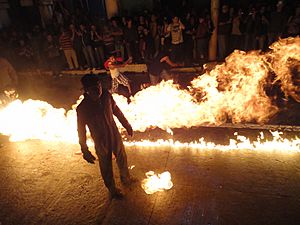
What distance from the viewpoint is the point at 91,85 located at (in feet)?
15.1

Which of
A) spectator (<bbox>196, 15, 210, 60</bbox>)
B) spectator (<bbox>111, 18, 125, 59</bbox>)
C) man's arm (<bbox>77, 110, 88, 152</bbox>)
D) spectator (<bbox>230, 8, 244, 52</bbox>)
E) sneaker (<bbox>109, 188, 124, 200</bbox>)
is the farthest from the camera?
spectator (<bbox>111, 18, 125, 59</bbox>)

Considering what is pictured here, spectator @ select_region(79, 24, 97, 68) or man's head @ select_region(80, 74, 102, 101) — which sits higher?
man's head @ select_region(80, 74, 102, 101)

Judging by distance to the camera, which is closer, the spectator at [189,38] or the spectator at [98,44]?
the spectator at [189,38]

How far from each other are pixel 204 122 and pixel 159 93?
1437 millimetres

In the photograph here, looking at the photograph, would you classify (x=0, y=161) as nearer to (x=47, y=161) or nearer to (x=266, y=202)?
(x=47, y=161)

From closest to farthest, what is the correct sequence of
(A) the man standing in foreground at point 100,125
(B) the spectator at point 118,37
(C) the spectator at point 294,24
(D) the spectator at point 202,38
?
(A) the man standing in foreground at point 100,125, (C) the spectator at point 294,24, (D) the spectator at point 202,38, (B) the spectator at point 118,37

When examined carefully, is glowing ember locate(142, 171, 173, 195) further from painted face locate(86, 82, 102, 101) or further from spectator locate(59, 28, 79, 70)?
spectator locate(59, 28, 79, 70)

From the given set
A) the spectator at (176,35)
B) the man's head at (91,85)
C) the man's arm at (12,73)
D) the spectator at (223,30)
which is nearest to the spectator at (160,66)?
the spectator at (176,35)

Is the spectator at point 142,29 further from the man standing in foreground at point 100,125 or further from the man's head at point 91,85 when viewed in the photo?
the man's head at point 91,85

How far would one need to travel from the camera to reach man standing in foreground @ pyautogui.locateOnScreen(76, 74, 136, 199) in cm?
473

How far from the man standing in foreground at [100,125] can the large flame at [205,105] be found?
228cm

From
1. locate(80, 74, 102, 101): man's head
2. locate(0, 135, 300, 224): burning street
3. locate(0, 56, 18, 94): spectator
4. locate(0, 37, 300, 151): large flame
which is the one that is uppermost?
locate(80, 74, 102, 101): man's head

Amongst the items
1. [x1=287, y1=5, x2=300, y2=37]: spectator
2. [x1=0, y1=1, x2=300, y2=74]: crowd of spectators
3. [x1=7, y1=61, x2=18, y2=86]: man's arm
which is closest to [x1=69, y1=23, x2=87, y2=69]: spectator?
[x1=0, y1=1, x2=300, y2=74]: crowd of spectators

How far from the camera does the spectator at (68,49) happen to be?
521 inches
